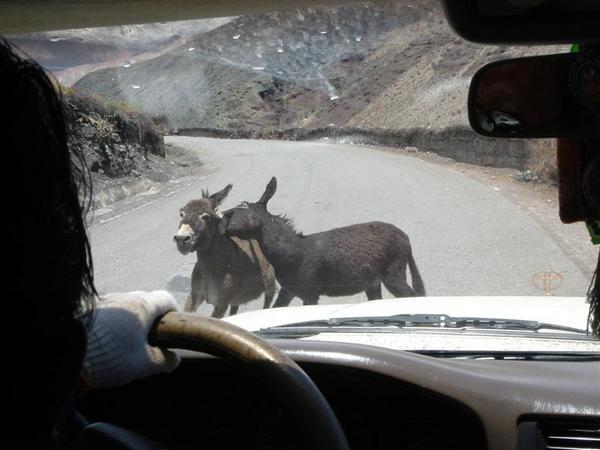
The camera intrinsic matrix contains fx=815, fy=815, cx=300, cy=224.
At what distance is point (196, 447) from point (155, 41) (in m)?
2.23

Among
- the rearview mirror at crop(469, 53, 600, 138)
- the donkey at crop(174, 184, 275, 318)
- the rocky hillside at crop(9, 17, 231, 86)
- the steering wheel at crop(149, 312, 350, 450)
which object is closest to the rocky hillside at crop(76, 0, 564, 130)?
the donkey at crop(174, 184, 275, 318)

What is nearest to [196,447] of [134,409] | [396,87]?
[134,409]

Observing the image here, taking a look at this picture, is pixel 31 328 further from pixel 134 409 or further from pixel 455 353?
pixel 455 353

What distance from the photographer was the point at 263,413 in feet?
7.88

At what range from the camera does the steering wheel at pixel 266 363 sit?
1675 mm

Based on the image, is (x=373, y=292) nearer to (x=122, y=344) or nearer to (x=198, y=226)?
(x=198, y=226)

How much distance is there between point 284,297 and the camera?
7625 millimetres

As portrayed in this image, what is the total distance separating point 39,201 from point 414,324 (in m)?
2.66

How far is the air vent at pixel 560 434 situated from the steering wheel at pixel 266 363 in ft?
2.84

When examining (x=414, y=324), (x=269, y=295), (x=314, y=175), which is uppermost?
(x=414, y=324)

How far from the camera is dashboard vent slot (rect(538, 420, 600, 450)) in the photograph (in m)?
2.36

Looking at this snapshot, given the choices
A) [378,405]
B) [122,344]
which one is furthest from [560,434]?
[122,344]

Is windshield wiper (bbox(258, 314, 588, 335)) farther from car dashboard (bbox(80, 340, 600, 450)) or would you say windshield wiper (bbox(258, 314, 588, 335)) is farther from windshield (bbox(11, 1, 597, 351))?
car dashboard (bbox(80, 340, 600, 450))

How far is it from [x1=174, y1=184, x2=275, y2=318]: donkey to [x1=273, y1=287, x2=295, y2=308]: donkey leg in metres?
0.09
